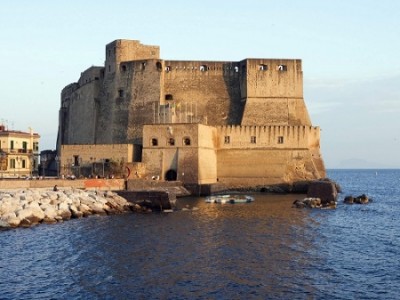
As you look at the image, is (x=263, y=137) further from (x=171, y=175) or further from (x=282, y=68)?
(x=171, y=175)

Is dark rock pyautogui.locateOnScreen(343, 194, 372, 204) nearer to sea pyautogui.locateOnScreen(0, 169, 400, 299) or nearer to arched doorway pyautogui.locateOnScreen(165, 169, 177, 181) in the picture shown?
sea pyautogui.locateOnScreen(0, 169, 400, 299)

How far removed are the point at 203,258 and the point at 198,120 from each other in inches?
1159

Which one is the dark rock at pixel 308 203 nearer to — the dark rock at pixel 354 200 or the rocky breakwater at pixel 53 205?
the dark rock at pixel 354 200

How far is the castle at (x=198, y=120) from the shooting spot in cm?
4056

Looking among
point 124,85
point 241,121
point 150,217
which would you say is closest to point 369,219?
point 150,217

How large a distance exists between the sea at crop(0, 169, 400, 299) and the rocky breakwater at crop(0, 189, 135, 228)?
1292 mm

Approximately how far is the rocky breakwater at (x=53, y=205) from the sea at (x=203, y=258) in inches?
50.9

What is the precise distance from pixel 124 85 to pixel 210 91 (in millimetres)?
7751

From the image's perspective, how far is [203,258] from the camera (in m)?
18.1

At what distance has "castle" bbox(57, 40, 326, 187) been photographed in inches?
1597

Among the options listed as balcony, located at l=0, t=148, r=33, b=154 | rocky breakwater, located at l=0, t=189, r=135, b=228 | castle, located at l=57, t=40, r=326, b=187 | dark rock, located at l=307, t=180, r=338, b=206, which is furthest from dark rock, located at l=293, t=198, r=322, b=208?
balcony, located at l=0, t=148, r=33, b=154

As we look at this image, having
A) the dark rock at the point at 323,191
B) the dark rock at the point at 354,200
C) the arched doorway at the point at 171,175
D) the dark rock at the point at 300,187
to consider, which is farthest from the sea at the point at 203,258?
the dark rock at the point at 300,187

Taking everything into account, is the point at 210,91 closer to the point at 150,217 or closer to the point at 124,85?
the point at 124,85

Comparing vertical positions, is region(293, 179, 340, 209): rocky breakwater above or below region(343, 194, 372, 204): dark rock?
above
